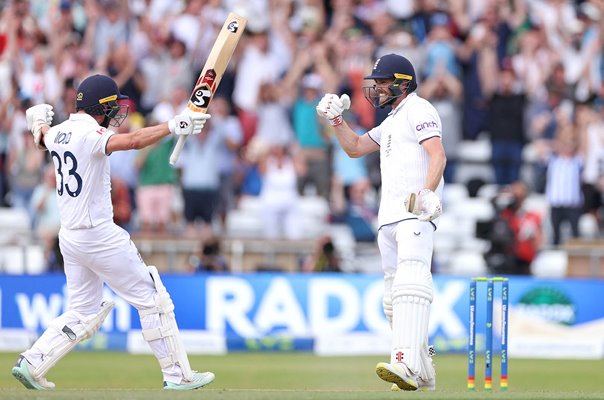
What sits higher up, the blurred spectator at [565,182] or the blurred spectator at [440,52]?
the blurred spectator at [440,52]

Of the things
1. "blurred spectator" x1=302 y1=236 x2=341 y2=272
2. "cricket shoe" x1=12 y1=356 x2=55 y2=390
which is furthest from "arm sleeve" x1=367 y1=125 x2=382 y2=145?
"blurred spectator" x1=302 y1=236 x2=341 y2=272

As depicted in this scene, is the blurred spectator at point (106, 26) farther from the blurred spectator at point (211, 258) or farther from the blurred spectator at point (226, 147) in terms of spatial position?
the blurred spectator at point (211, 258)

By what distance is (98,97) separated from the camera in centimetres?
863

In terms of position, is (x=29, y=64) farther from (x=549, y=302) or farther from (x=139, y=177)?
(x=549, y=302)

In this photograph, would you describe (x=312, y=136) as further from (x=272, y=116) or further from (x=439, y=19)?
(x=439, y=19)

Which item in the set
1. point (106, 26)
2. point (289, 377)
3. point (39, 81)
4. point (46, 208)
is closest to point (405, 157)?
point (289, 377)

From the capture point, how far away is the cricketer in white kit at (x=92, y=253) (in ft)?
27.8

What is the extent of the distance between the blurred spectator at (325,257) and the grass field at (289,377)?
1092 mm

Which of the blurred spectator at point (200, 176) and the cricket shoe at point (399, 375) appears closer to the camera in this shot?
the cricket shoe at point (399, 375)

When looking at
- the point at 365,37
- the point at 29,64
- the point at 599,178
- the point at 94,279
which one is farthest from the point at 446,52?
the point at 94,279

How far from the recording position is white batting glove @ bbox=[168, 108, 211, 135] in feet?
27.0

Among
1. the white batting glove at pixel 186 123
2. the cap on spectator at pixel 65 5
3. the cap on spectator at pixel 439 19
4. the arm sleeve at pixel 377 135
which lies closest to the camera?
the white batting glove at pixel 186 123

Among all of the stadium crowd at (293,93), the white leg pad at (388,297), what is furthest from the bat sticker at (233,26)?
the stadium crowd at (293,93)

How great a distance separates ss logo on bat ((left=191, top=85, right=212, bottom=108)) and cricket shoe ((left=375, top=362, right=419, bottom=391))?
76.2 inches
